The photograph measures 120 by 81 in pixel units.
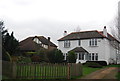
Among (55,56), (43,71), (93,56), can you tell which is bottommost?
(43,71)

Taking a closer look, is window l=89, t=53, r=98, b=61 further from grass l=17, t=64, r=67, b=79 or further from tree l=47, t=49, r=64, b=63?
grass l=17, t=64, r=67, b=79

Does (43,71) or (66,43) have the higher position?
(66,43)

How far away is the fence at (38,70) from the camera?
12.8 m

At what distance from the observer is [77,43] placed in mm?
41875

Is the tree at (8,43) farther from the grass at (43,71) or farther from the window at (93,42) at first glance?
the window at (93,42)

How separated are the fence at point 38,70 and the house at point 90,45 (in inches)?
958

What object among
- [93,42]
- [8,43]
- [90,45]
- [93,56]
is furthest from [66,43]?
[8,43]

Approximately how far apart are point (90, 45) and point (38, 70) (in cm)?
2819

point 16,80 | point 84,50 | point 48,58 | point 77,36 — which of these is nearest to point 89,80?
point 16,80

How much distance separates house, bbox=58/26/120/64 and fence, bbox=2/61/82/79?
2434cm

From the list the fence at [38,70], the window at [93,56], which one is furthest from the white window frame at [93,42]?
the fence at [38,70]

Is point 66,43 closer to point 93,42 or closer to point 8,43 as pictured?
point 93,42

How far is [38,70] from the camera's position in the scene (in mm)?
13359

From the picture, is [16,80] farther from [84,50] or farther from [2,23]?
[84,50]
